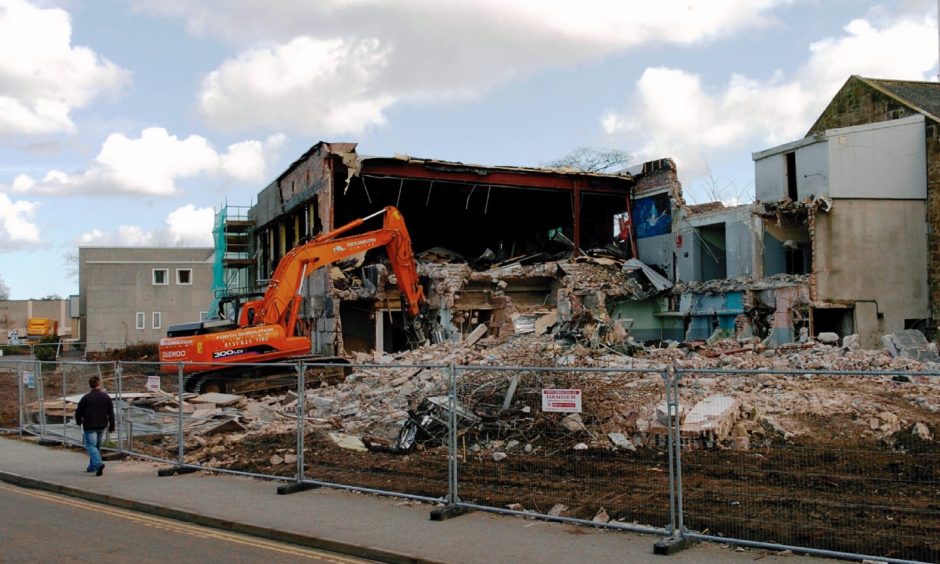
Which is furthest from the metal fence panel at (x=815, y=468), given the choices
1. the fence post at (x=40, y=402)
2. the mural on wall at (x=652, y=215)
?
the mural on wall at (x=652, y=215)

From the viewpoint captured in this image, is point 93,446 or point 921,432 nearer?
point 921,432

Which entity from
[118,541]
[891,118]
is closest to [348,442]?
[118,541]

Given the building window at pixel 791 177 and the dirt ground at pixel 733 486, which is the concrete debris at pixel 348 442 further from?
the building window at pixel 791 177

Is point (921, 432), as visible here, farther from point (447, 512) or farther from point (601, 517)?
point (447, 512)

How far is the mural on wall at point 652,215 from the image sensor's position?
35844 mm

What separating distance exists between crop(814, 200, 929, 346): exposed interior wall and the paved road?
77.5ft

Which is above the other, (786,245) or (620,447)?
(786,245)

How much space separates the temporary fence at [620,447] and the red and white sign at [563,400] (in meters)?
0.02

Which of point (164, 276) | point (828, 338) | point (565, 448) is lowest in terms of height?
point (565, 448)

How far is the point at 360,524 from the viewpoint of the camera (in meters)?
9.97

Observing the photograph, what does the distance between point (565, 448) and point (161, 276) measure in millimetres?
54063

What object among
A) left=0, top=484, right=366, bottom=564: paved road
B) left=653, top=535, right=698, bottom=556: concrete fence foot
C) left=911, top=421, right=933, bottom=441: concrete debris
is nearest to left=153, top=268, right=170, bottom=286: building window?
left=0, top=484, right=366, bottom=564: paved road

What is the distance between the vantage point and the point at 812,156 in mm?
29297

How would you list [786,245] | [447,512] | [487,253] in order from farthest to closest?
[487,253] < [786,245] < [447,512]
